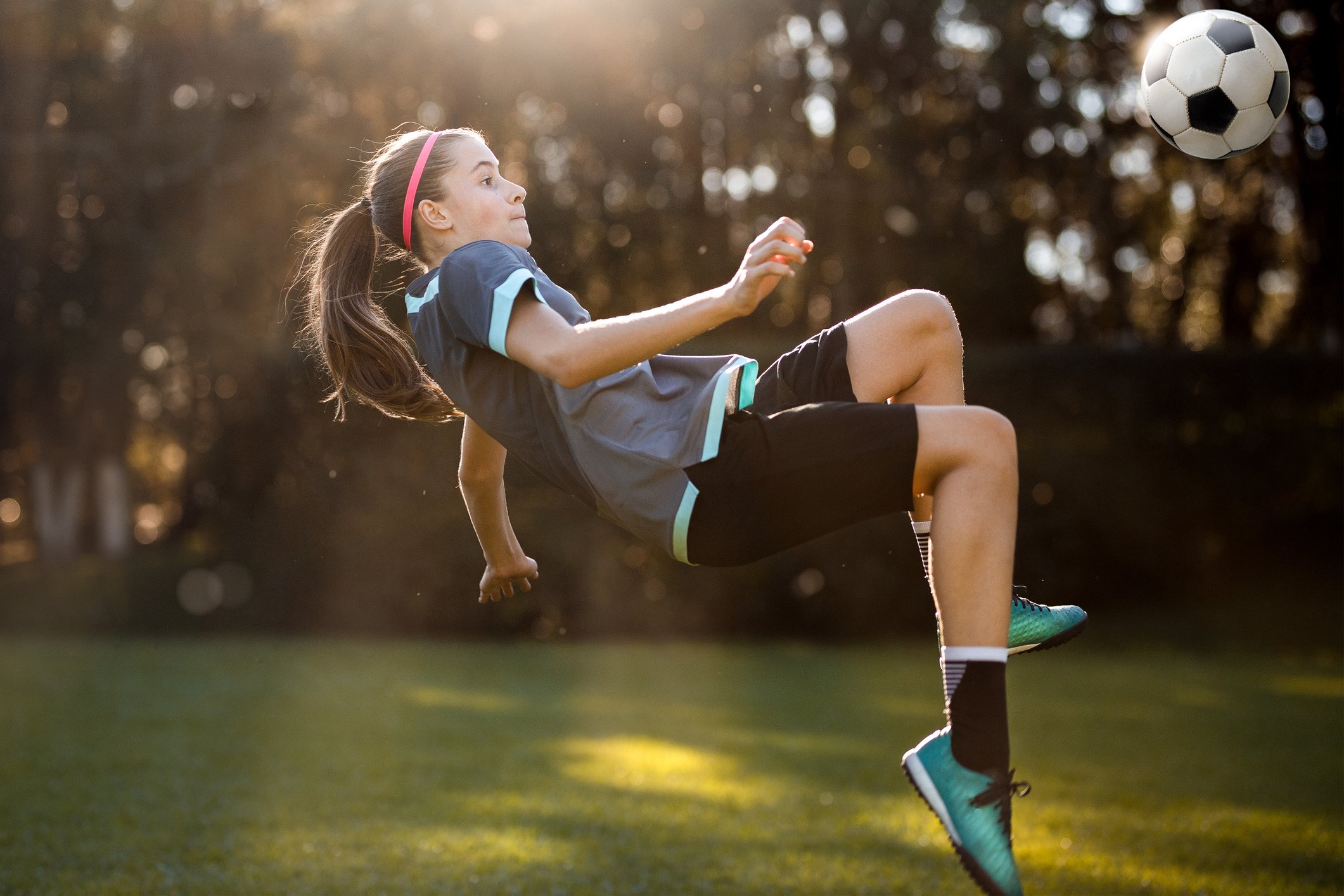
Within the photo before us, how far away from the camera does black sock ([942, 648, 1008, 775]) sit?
8.45 ft

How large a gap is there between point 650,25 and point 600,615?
641cm

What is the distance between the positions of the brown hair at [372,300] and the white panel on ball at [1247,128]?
209cm

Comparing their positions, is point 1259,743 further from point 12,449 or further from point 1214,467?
point 12,449

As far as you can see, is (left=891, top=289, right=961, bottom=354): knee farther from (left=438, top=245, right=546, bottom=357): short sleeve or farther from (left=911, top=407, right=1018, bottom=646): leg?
(left=438, top=245, right=546, bottom=357): short sleeve

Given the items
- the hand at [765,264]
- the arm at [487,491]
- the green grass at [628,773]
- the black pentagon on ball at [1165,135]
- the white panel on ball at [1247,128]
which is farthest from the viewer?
the green grass at [628,773]

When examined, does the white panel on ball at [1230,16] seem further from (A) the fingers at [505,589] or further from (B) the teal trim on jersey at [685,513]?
(A) the fingers at [505,589]

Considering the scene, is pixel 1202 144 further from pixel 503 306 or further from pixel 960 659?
pixel 503 306

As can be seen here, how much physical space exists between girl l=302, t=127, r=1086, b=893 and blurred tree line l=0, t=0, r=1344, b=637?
8.58 meters

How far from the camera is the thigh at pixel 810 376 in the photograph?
3.03 metres

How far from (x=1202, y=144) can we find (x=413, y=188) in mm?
2204

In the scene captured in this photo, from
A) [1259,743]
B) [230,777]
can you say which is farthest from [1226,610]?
[230,777]

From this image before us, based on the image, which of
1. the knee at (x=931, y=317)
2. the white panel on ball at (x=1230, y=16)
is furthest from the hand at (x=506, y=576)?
the white panel on ball at (x=1230, y=16)

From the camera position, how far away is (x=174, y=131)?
49.9 feet

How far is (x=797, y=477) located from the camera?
2631 millimetres
